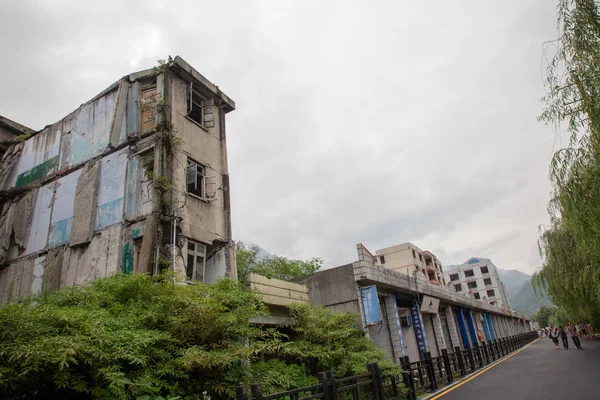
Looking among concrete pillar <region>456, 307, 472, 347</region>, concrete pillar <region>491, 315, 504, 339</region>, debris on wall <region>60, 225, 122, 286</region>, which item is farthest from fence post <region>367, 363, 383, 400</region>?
concrete pillar <region>491, 315, 504, 339</region>

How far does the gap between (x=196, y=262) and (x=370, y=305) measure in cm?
707

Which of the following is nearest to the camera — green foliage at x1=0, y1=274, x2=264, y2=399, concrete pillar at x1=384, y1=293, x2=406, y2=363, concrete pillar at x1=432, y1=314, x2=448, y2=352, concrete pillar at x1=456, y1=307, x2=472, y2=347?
green foliage at x1=0, y1=274, x2=264, y2=399

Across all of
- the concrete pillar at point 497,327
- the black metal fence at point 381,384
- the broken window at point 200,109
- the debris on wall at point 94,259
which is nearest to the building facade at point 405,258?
the concrete pillar at point 497,327

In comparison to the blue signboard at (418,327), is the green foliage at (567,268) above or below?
above

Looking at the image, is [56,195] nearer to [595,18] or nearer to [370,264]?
[370,264]

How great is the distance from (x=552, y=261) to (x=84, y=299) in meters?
20.8

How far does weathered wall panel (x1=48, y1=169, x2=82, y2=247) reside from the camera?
44.8ft

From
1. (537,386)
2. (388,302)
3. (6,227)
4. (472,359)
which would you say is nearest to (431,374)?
(537,386)

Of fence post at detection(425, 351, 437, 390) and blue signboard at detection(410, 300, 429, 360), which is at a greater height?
blue signboard at detection(410, 300, 429, 360)

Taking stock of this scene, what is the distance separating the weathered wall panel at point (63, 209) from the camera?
44.8ft

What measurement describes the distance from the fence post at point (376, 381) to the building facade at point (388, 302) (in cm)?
361

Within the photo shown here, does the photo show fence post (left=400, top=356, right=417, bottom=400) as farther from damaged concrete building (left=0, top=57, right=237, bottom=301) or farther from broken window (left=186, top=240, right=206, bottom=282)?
broken window (left=186, top=240, right=206, bottom=282)

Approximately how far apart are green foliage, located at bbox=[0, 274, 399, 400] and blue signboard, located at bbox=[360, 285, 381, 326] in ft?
11.9

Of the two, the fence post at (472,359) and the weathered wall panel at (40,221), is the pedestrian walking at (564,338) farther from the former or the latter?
the weathered wall panel at (40,221)
